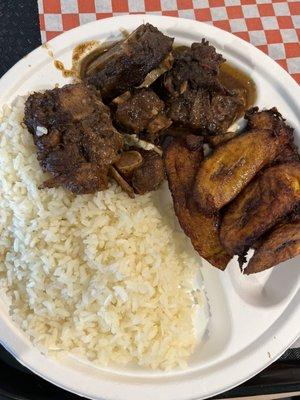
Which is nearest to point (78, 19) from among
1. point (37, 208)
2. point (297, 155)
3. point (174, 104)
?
point (174, 104)

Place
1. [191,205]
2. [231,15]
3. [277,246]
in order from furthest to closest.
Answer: [231,15] < [191,205] < [277,246]

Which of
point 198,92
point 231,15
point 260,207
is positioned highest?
point 198,92

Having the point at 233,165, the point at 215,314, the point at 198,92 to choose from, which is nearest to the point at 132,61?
the point at 198,92

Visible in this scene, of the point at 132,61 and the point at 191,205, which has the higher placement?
the point at 132,61

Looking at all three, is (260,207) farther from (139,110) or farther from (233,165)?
(139,110)

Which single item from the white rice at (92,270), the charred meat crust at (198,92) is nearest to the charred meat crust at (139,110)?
the charred meat crust at (198,92)
